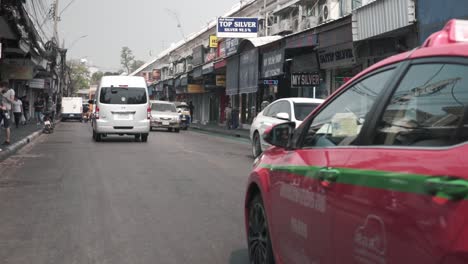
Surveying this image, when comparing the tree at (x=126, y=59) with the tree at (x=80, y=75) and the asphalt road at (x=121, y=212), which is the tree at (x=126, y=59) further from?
the asphalt road at (x=121, y=212)

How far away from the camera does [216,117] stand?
178ft

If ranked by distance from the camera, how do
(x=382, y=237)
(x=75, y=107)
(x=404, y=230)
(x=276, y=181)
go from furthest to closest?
(x=75, y=107) → (x=276, y=181) → (x=382, y=237) → (x=404, y=230)

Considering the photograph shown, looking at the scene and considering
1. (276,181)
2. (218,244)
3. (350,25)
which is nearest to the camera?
(276,181)

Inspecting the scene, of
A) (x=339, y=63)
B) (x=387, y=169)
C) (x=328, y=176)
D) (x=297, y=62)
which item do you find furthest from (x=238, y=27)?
(x=387, y=169)

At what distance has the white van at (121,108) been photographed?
68.2ft

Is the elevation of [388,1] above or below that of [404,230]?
above

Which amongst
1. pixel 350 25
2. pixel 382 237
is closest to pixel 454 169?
pixel 382 237

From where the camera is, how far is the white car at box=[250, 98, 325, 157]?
1406 cm

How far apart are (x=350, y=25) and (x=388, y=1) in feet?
9.43

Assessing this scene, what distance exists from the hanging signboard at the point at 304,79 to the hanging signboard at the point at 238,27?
11532 millimetres

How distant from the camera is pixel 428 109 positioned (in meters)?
2.82

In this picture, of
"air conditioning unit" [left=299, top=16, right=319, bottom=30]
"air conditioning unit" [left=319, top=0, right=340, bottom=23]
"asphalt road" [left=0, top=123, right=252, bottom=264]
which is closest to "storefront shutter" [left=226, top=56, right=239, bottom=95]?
"air conditioning unit" [left=299, top=16, right=319, bottom=30]

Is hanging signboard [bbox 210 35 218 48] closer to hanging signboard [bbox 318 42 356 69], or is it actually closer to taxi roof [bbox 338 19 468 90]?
hanging signboard [bbox 318 42 356 69]

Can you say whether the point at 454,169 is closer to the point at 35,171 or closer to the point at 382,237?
the point at 382,237
